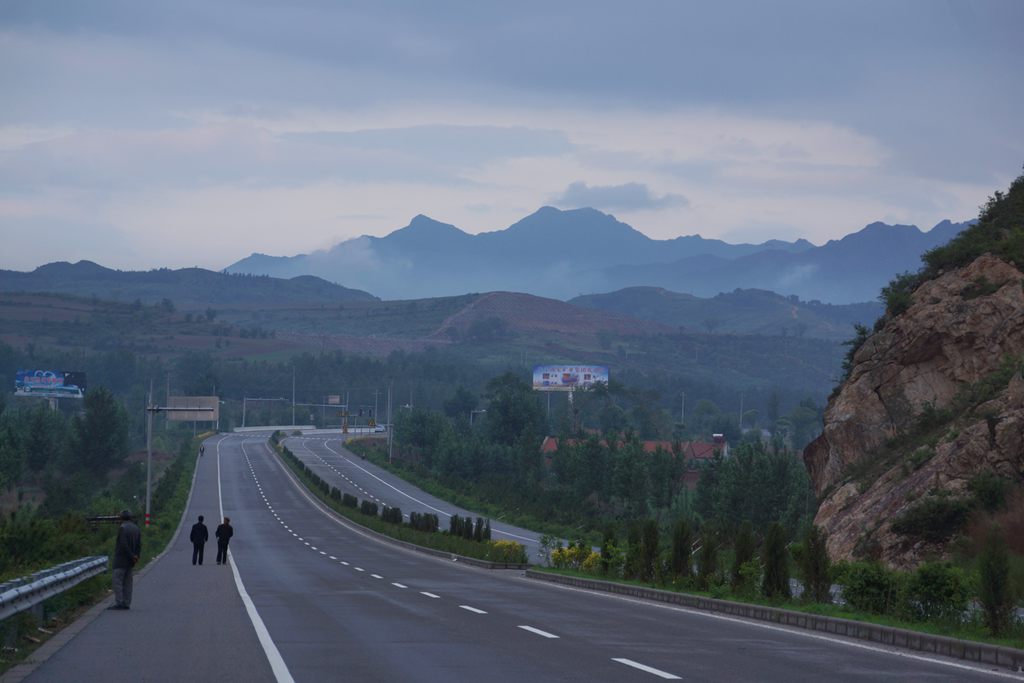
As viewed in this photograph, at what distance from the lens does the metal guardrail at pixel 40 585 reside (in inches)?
578

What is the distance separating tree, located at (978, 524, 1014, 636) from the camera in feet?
51.4

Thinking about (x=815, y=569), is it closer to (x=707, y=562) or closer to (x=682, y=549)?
(x=707, y=562)

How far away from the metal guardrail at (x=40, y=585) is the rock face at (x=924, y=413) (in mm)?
18210

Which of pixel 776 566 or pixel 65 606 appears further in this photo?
pixel 776 566

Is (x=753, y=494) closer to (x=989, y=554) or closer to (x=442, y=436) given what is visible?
(x=442, y=436)

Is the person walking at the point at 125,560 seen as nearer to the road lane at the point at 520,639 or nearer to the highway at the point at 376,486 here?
the road lane at the point at 520,639

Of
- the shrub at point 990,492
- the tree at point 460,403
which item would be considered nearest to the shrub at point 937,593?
the shrub at point 990,492

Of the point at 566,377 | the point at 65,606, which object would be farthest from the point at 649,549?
the point at 566,377

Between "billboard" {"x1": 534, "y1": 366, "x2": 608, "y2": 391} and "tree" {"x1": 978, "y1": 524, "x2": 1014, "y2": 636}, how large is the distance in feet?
551

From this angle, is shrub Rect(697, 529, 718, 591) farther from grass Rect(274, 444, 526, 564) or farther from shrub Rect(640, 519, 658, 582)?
grass Rect(274, 444, 526, 564)

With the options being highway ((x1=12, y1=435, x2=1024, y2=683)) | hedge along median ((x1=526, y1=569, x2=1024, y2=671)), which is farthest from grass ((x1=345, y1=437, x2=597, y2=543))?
hedge along median ((x1=526, y1=569, x2=1024, y2=671))

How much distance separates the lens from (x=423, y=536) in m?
53.0

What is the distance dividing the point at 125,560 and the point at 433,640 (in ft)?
23.7

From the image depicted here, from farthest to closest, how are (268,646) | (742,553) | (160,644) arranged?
1. (742,553)
2. (160,644)
3. (268,646)
